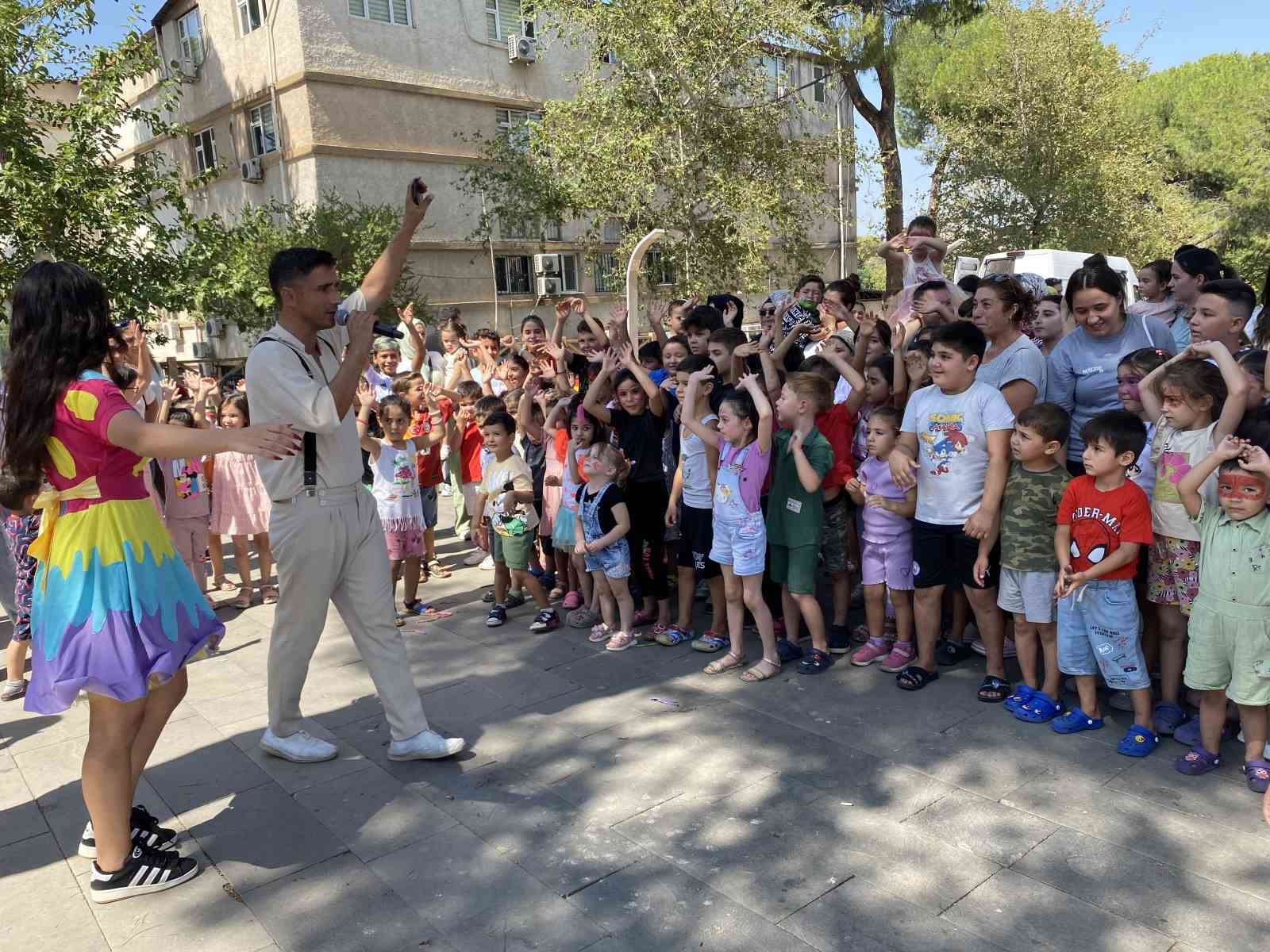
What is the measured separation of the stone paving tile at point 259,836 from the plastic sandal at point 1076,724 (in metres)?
2.93

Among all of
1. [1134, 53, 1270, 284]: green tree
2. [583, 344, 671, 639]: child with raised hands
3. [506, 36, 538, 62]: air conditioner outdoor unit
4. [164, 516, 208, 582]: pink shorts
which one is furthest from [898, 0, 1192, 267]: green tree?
[164, 516, 208, 582]: pink shorts

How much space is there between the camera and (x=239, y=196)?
69.9 feet

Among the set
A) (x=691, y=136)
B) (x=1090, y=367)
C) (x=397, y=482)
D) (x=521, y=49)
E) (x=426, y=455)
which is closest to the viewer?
(x=1090, y=367)

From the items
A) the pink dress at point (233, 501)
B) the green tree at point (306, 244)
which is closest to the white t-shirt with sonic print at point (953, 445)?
the pink dress at point (233, 501)

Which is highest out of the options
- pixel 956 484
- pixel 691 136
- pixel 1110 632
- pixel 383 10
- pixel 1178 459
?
pixel 383 10

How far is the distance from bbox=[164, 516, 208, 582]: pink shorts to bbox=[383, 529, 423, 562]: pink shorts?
148 centimetres

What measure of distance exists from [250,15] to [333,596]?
66.5 feet

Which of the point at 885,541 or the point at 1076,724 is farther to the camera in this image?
the point at 885,541

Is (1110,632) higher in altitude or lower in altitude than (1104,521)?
lower

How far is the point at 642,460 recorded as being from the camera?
5492mm

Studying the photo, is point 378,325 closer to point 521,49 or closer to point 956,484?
point 956,484

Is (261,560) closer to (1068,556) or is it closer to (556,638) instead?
(556,638)

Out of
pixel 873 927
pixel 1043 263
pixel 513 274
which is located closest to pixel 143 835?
pixel 873 927

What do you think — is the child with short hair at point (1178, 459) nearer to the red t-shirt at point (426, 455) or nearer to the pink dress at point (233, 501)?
the red t-shirt at point (426, 455)
